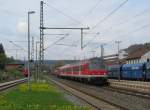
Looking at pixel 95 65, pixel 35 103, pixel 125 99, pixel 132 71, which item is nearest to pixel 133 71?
pixel 132 71

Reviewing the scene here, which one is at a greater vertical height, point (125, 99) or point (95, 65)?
point (95, 65)

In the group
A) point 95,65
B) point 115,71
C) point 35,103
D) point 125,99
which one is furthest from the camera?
point 115,71

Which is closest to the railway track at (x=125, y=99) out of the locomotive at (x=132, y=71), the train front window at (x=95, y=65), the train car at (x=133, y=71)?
the locomotive at (x=132, y=71)

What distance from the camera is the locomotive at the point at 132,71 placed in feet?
183

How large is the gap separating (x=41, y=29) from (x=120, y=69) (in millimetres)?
25565

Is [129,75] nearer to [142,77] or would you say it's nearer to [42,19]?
[142,77]

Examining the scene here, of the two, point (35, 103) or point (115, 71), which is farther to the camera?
point (115, 71)

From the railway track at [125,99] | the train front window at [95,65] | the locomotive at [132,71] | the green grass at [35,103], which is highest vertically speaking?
the train front window at [95,65]

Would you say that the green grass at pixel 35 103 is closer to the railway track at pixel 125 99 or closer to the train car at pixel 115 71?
the railway track at pixel 125 99

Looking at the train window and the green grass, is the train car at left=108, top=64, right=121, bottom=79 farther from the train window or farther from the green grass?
the green grass

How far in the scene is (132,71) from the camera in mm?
63406

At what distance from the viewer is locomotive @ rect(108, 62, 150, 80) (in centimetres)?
5571

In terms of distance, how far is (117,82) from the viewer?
57.6m

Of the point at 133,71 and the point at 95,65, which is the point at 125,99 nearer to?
the point at 95,65
